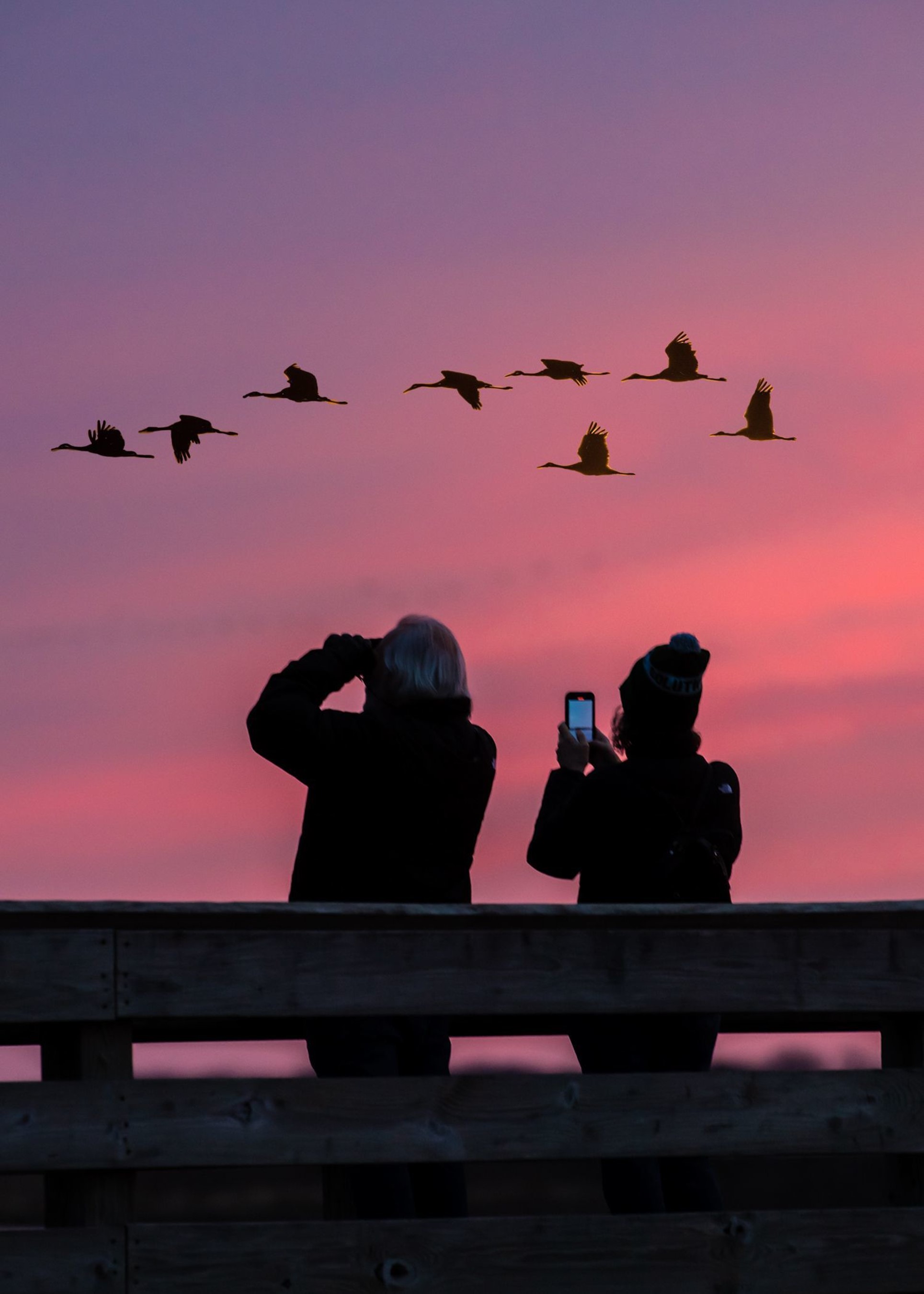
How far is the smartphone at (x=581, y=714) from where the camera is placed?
5.39m

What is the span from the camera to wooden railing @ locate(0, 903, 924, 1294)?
451 centimetres

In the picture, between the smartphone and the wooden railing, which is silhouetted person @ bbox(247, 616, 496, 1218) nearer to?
the wooden railing

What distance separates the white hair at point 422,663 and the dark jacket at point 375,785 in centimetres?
4

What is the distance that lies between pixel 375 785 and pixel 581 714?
2.92ft

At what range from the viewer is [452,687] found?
5027mm

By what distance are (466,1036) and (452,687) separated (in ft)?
3.81

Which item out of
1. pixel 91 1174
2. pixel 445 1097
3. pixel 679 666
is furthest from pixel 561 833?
pixel 91 1174

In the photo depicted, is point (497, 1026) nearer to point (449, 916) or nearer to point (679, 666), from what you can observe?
point (449, 916)

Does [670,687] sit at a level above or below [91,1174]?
above

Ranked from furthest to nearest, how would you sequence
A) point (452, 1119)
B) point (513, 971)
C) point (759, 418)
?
point (759, 418)
point (513, 971)
point (452, 1119)

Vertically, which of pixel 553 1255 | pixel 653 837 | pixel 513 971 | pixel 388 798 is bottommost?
pixel 553 1255

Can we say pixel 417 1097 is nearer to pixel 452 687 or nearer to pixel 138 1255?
pixel 138 1255

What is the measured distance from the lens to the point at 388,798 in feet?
16.0

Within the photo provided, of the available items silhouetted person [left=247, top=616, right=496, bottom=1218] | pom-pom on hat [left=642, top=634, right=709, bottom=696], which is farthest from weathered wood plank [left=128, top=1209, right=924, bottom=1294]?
pom-pom on hat [left=642, top=634, right=709, bottom=696]
